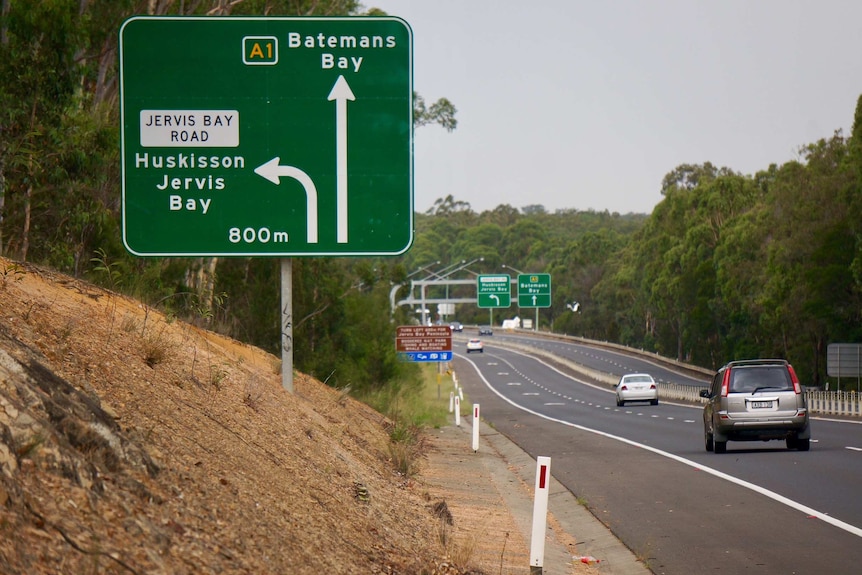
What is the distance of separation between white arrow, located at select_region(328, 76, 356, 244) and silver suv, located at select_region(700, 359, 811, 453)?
11136 mm

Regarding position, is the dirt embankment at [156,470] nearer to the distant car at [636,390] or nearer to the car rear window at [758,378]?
the car rear window at [758,378]

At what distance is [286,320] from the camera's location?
14.4 m

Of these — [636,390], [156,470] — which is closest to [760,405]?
[156,470]

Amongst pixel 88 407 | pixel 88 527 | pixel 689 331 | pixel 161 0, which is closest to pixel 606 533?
pixel 88 407

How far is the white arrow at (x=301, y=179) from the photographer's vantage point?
45.4 feet

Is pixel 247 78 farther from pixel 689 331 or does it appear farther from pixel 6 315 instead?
pixel 689 331

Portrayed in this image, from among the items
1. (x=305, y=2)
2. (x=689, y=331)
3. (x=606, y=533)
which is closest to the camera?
(x=606, y=533)

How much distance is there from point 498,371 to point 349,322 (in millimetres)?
59867

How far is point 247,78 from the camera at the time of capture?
13.9 meters

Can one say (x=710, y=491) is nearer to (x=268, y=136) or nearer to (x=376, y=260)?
(x=268, y=136)

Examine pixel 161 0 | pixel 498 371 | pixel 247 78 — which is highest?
pixel 161 0

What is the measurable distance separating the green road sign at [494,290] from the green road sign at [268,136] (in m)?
71.9

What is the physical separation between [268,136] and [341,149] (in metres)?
0.82

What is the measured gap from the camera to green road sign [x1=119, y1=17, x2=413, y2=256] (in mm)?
13781
